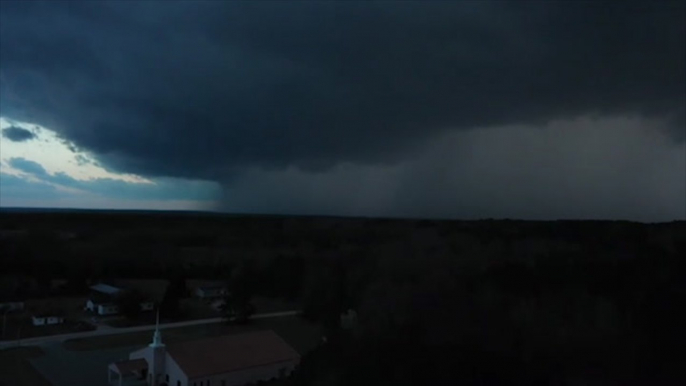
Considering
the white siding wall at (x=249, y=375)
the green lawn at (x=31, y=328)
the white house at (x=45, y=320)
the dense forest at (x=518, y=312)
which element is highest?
the dense forest at (x=518, y=312)

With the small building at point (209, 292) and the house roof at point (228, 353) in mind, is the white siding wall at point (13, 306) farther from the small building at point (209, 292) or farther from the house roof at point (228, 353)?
the house roof at point (228, 353)

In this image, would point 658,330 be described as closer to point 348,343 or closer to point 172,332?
point 348,343

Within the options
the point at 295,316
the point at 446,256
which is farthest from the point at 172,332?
the point at 446,256

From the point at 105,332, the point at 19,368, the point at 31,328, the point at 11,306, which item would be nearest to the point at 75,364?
the point at 19,368

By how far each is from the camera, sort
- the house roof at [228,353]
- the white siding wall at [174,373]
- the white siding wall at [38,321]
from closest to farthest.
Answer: the white siding wall at [174,373], the house roof at [228,353], the white siding wall at [38,321]

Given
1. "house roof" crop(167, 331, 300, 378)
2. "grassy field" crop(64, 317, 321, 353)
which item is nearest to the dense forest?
"grassy field" crop(64, 317, 321, 353)

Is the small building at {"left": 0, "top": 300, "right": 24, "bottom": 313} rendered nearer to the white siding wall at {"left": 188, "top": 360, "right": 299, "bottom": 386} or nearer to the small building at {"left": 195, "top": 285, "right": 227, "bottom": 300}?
the small building at {"left": 195, "top": 285, "right": 227, "bottom": 300}

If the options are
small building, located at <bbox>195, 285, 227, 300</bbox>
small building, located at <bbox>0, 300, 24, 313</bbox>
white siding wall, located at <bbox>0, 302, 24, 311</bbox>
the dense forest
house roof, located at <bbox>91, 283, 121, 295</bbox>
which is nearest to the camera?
the dense forest

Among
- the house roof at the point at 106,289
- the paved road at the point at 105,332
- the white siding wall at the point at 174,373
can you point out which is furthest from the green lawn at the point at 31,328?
the white siding wall at the point at 174,373
